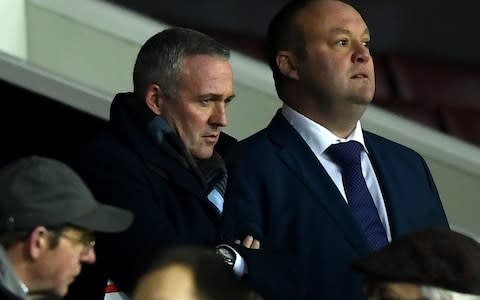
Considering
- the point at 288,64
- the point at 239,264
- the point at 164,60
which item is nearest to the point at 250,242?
the point at 239,264

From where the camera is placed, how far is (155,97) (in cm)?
381

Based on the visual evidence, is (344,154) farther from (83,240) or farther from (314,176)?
(83,240)

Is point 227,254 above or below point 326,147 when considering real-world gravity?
below

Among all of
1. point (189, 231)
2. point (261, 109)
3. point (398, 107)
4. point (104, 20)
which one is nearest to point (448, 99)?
point (398, 107)

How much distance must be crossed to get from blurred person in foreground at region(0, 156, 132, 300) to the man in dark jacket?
348 millimetres

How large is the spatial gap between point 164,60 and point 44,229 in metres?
0.74

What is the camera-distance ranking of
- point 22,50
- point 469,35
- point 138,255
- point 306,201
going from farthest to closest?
point 469,35, point 22,50, point 306,201, point 138,255

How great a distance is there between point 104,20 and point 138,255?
1.66m

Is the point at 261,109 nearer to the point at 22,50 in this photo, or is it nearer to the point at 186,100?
the point at 22,50

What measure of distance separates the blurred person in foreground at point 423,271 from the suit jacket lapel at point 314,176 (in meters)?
0.75

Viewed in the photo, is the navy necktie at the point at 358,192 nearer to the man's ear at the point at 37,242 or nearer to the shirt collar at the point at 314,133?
the shirt collar at the point at 314,133

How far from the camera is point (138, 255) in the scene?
3607mm

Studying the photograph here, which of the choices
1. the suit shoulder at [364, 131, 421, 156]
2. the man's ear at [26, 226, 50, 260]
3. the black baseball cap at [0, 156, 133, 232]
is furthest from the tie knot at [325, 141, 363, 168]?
the man's ear at [26, 226, 50, 260]

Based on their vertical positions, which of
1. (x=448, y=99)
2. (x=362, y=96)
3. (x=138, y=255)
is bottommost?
(x=448, y=99)
